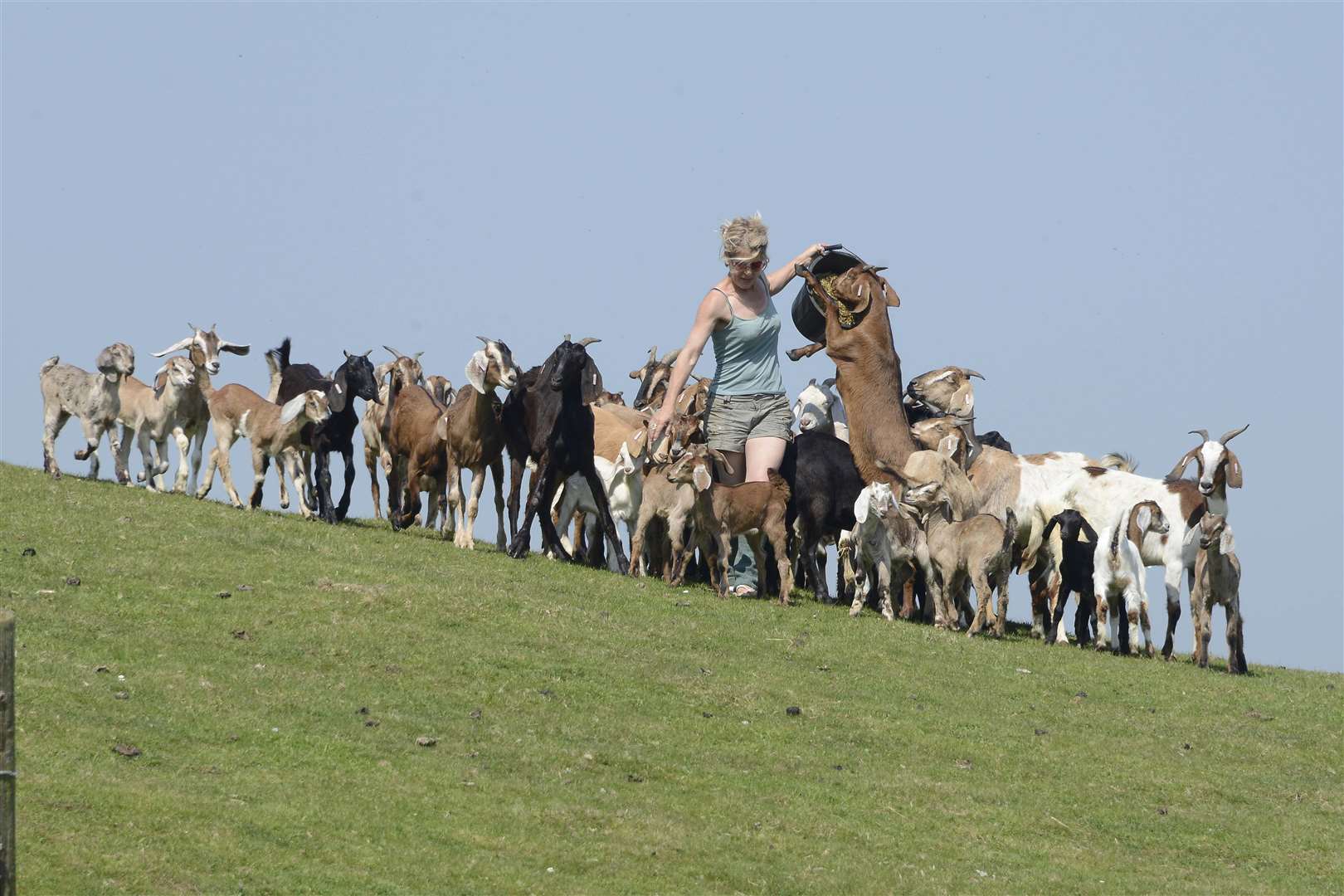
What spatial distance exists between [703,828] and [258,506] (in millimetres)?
11748

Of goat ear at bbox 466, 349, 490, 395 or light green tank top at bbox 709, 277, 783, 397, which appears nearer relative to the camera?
light green tank top at bbox 709, 277, 783, 397

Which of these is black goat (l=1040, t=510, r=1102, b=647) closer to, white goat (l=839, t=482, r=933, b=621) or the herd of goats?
the herd of goats

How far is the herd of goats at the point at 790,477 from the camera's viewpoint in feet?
61.5

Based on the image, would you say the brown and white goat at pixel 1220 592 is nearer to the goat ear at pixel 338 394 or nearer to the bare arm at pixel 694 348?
the bare arm at pixel 694 348

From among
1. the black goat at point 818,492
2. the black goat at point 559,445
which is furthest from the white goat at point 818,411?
the black goat at point 559,445

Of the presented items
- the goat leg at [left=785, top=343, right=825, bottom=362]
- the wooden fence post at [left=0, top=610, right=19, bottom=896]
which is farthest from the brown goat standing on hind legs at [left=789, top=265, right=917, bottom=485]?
the wooden fence post at [left=0, top=610, right=19, bottom=896]

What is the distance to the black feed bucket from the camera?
70.3 feet

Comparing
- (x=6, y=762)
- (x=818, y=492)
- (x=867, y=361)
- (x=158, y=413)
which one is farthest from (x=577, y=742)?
(x=158, y=413)

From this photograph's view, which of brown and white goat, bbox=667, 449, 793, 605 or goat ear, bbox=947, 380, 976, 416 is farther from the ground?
goat ear, bbox=947, 380, 976, 416

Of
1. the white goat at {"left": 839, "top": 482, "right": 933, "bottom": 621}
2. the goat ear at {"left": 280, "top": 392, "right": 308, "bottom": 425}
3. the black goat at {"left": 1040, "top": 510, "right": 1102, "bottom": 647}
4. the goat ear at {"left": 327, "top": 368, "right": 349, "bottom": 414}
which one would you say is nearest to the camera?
the white goat at {"left": 839, "top": 482, "right": 933, "bottom": 621}

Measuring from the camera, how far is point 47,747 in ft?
37.2

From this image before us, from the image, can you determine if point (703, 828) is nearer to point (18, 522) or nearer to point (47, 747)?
point (47, 747)

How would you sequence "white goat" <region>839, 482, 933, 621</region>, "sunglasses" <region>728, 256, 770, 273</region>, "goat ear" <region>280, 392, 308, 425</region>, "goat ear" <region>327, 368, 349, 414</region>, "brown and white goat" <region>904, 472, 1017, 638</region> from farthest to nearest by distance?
"goat ear" <region>327, 368, 349, 414</region> → "goat ear" <region>280, 392, 308, 425</region> → "sunglasses" <region>728, 256, 770, 273</region> → "white goat" <region>839, 482, 933, 621</region> → "brown and white goat" <region>904, 472, 1017, 638</region>

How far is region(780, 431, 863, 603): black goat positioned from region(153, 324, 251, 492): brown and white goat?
7636mm
